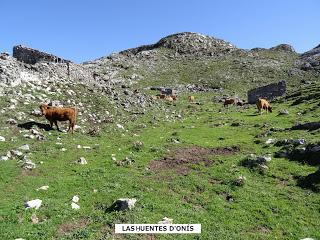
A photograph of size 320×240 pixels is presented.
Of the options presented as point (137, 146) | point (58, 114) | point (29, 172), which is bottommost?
point (29, 172)

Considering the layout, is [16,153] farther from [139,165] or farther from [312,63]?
[312,63]

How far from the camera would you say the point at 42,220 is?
15523 mm

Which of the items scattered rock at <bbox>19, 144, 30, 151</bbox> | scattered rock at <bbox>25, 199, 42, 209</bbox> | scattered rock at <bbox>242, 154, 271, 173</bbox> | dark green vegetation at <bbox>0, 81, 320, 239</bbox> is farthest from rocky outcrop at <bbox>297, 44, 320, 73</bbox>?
scattered rock at <bbox>25, 199, 42, 209</bbox>

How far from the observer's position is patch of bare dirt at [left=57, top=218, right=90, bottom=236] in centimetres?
1489

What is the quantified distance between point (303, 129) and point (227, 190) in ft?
47.1

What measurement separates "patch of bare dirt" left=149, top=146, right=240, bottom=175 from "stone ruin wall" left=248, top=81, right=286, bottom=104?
34550 mm

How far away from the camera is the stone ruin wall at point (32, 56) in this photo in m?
44.4

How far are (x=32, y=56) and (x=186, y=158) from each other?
101 ft

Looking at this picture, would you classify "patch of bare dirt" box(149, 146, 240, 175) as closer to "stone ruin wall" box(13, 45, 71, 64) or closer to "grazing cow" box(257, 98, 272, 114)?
"grazing cow" box(257, 98, 272, 114)

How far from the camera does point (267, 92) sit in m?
62.9

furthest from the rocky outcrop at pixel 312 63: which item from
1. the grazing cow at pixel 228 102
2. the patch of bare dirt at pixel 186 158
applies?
the patch of bare dirt at pixel 186 158

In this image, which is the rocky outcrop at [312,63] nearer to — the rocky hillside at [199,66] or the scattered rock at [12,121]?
the rocky hillside at [199,66]

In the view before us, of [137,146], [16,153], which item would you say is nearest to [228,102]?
[137,146]

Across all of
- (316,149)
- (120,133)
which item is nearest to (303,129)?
(316,149)
